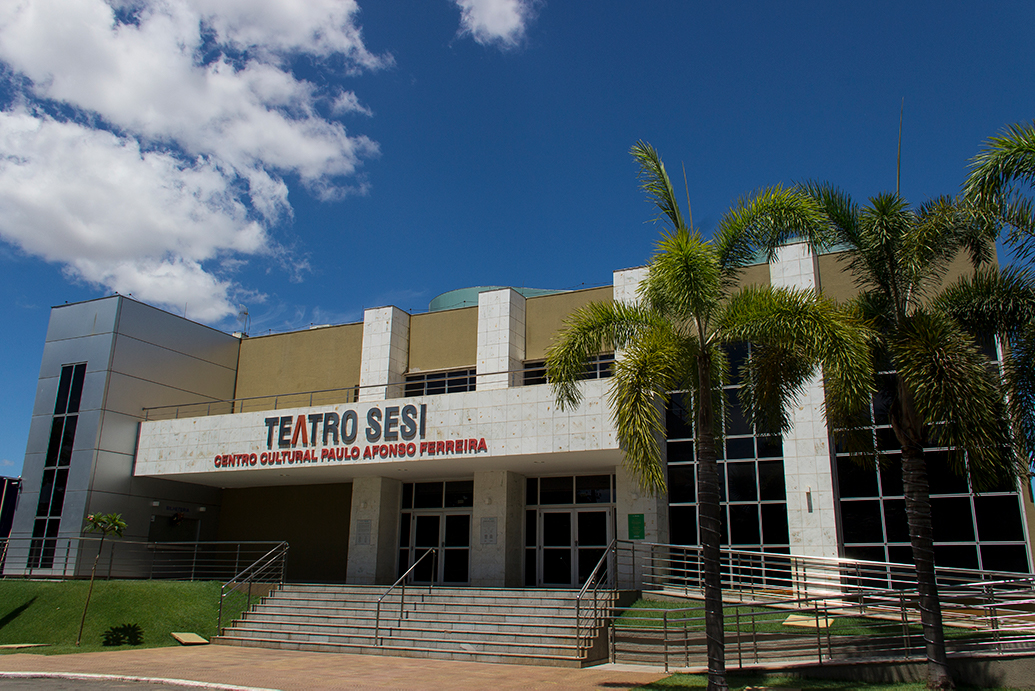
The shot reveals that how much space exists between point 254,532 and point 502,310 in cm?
1267

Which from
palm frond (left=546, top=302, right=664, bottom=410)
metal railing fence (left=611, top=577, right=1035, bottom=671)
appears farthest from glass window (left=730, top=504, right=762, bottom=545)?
palm frond (left=546, top=302, right=664, bottom=410)

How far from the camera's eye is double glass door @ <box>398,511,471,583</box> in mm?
24484

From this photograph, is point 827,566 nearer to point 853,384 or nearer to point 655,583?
point 655,583

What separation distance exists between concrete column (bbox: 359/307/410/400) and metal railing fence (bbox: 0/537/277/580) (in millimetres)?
6241

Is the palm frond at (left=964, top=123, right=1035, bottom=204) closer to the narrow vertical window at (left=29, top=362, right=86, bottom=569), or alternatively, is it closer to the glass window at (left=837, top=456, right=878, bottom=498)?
the glass window at (left=837, top=456, right=878, bottom=498)

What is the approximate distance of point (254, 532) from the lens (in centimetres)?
2795

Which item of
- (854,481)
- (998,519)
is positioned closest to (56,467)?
(854,481)

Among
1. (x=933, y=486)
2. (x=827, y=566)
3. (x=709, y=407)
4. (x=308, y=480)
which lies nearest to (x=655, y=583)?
(x=827, y=566)

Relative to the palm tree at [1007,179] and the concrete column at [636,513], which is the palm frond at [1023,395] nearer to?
the palm tree at [1007,179]

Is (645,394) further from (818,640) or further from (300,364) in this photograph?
(300,364)

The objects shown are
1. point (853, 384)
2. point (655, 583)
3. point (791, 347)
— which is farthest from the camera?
point (655, 583)

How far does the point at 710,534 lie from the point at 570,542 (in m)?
12.0

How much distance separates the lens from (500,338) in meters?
24.6

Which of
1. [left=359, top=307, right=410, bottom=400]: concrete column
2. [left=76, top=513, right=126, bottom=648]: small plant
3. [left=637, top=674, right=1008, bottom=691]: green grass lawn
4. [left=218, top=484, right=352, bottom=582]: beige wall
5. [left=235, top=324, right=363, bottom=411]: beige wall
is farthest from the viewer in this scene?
[left=235, top=324, right=363, bottom=411]: beige wall
